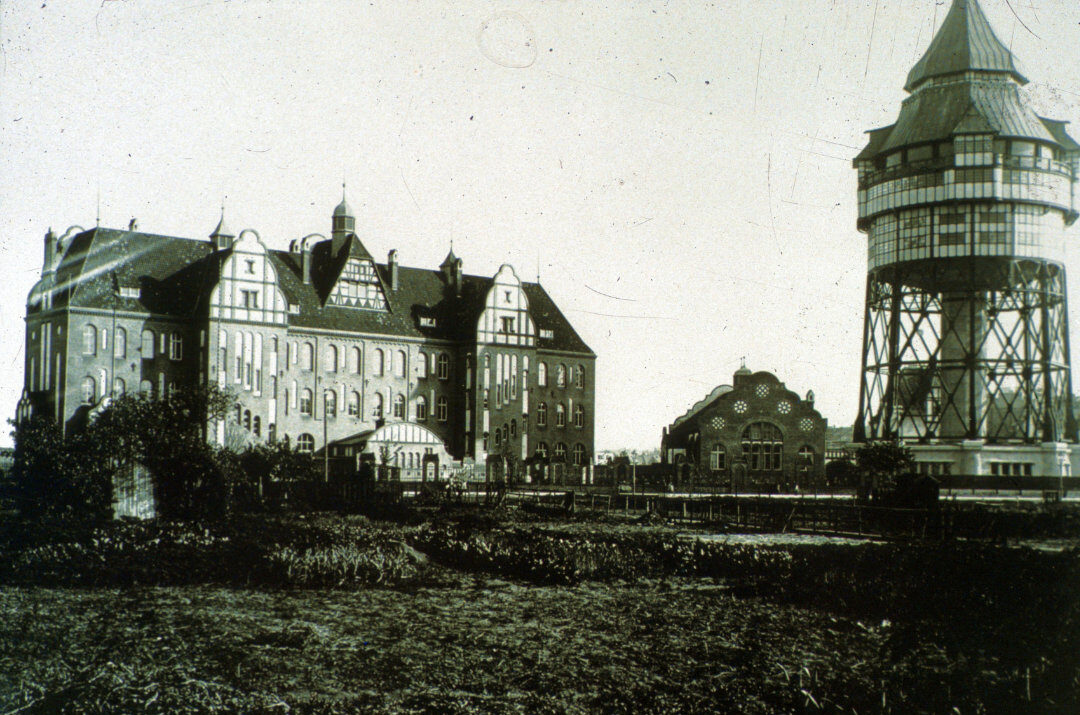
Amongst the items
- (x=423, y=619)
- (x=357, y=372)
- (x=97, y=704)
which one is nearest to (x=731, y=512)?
(x=423, y=619)

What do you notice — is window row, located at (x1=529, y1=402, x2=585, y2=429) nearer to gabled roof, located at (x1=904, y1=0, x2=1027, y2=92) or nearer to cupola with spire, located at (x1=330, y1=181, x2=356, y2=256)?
cupola with spire, located at (x1=330, y1=181, x2=356, y2=256)

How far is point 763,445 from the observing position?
2405 inches

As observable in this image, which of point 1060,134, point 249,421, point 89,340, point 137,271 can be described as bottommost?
point 249,421

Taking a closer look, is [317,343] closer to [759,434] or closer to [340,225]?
[340,225]

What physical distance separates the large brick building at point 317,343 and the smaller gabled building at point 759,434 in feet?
27.8

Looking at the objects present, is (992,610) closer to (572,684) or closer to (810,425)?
(572,684)

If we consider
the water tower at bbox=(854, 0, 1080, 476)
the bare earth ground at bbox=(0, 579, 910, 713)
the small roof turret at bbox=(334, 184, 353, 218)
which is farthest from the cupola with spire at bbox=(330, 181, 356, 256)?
the bare earth ground at bbox=(0, 579, 910, 713)

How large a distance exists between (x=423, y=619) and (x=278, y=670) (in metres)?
3.12

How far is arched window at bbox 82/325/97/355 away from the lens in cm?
5083

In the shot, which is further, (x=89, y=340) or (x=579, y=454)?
(x=579, y=454)

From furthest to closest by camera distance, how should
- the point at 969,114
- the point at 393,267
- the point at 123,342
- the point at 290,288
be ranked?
1. the point at 393,267
2. the point at 290,288
3. the point at 969,114
4. the point at 123,342

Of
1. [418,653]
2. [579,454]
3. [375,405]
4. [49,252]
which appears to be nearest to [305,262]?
[375,405]

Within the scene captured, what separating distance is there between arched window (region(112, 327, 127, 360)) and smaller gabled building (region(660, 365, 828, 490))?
34.1m

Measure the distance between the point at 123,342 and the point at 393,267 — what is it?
1964cm
